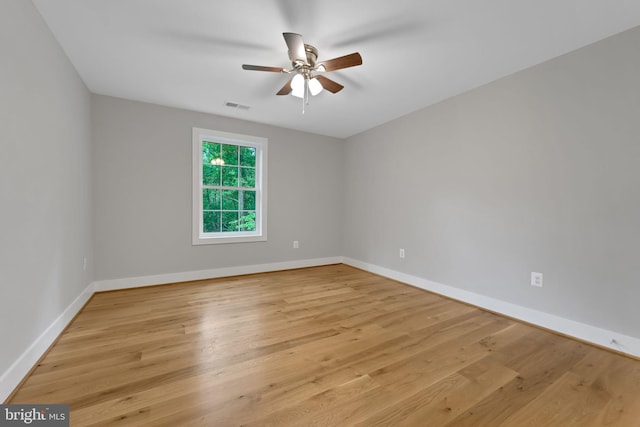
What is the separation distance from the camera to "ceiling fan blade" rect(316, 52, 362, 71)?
6.15 ft

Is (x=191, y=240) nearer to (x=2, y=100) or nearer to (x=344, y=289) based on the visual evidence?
(x=344, y=289)

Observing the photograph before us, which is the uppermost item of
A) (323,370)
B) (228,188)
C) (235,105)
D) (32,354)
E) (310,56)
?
(235,105)

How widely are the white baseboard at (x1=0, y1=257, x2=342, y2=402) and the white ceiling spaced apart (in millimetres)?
2229

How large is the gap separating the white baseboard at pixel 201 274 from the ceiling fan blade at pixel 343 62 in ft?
9.92

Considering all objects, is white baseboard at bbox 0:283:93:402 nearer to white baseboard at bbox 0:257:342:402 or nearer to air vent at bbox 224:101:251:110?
white baseboard at bbox 0:257:342:402

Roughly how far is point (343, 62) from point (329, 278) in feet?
9.22

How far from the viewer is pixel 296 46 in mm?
1842

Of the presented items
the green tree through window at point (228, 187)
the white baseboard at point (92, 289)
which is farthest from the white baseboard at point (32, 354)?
the green tree through window at point (228, 187)

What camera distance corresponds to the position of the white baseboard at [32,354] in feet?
4.45

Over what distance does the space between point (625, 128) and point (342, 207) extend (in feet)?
11.6

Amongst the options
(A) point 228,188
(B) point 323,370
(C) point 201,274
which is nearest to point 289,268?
(C) point 201,274

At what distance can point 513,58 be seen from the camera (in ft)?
7.42

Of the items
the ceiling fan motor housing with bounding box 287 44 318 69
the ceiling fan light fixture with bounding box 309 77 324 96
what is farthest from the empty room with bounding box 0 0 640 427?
the ceiling fan light fixture with bounding box 309 77 324 96

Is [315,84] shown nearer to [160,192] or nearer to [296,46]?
[296,46]
